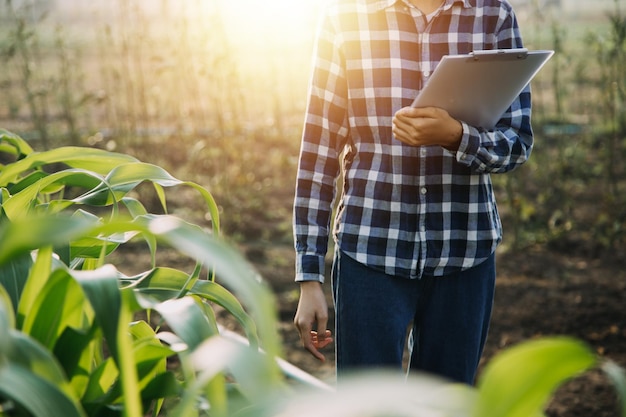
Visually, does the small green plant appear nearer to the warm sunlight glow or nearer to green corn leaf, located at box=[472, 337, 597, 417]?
green corn leaf, located at box=[472, 337, 597, 417]

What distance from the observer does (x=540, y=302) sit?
3566 mm

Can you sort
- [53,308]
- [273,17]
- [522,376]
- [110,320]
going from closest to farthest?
1. [522,376]
2. [110,320]
3. [53,308]
4. [273,17]

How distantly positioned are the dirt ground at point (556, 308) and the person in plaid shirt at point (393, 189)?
3.96 ft

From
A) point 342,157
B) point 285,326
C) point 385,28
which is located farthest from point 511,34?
point 285,326

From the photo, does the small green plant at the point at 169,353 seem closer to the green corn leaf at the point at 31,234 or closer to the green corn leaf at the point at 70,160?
the green corn leaf at the point at 31,234

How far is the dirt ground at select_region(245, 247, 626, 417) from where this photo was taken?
9.17ft

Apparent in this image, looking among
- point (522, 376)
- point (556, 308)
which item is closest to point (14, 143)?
point (522, 376)

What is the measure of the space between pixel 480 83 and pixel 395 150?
0.71 ft

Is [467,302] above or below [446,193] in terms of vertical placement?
below

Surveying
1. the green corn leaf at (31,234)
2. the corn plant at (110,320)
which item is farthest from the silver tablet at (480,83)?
the green corn leaf at (31,234)

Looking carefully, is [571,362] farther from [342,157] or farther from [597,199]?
[597,199]

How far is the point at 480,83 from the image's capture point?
1511 millimetres

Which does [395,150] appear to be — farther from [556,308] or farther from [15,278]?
[556,308]

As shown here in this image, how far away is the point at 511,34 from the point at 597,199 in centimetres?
374
